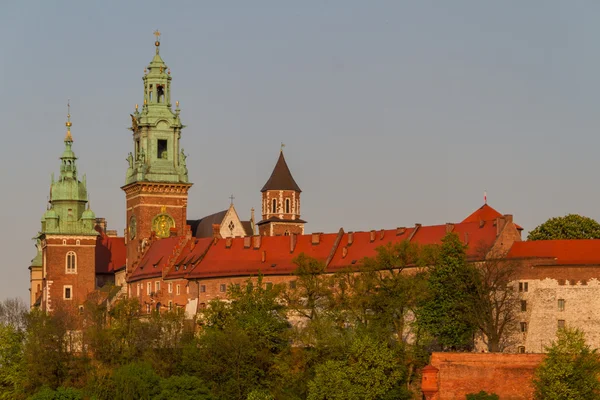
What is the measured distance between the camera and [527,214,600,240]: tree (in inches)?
4525

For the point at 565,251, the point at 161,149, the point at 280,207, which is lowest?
the point at 565,251

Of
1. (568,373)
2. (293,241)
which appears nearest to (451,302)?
(568,373)

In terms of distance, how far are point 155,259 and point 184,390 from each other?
32803 mm

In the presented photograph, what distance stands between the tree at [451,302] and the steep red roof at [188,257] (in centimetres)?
2697

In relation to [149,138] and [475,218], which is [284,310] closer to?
[475,218]

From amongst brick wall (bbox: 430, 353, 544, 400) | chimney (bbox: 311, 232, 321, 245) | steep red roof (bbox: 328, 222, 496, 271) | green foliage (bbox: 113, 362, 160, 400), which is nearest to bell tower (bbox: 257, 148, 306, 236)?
chimney (bbox: 311, 232, 321, 245)

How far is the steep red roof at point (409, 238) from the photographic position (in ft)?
341

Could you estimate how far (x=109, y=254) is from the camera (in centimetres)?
14350

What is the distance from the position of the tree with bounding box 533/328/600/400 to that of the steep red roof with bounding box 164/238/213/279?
120 feet

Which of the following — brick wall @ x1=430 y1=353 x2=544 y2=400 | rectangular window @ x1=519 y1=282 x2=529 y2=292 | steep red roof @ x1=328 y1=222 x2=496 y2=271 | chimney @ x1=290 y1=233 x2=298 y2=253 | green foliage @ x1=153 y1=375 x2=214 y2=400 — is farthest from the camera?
chimney @ x1=290 y1=233 x2=298 y2=253

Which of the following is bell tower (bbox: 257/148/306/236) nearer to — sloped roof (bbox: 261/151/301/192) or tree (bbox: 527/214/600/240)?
sloped roof (bbox: 261/151/301/192)

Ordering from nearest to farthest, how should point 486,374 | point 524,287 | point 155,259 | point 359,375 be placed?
point 486,374, point 359,375, point 524,287, point 155,259

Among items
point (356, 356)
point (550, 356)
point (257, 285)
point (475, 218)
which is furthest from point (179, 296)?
point (550, 356)

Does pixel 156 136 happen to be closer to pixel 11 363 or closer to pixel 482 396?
pixel 11 363
